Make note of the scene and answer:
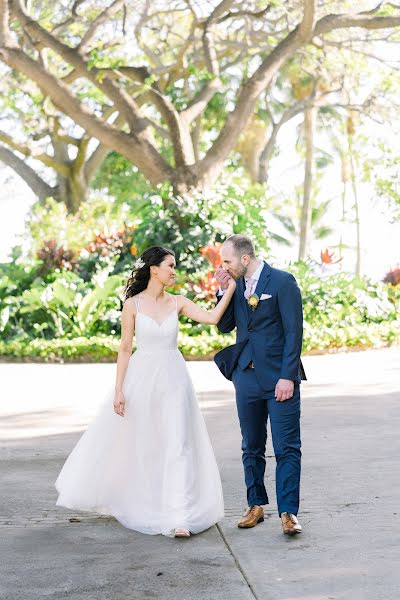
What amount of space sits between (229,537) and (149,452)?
79 cm

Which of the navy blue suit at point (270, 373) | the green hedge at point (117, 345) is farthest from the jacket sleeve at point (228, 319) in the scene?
the green hedge at point (117, 345)

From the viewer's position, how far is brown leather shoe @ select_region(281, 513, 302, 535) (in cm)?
599

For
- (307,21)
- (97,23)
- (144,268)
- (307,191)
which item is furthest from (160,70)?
(144,268)

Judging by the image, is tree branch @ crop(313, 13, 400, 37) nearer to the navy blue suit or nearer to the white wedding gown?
the white wedding gown

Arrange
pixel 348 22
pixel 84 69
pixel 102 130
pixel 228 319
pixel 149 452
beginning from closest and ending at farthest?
pixel 228 319
pixel 149 452
pixel 348 22
pixel 84 69
pixel 102 130

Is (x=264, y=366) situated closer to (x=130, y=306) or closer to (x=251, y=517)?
(x=251, y=517)

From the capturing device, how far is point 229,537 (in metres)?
6.07

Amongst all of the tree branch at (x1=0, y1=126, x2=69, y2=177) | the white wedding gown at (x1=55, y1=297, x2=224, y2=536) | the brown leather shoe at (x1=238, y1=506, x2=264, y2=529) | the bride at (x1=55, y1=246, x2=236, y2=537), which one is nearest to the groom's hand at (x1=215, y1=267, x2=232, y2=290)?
the bride at (x1=55, y1=246, x2=236, y2=537)

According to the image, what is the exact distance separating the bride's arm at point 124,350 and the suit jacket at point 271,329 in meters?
0.68

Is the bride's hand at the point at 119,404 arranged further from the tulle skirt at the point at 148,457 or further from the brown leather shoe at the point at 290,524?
the brown leather shoe at the point at 290,524

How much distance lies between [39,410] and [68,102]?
12.2 meters

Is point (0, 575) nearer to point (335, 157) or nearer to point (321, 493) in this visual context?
point (321, 493)

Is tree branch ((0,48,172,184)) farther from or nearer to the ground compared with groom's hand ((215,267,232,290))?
farther from the ground

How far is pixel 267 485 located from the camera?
7.67 metres
